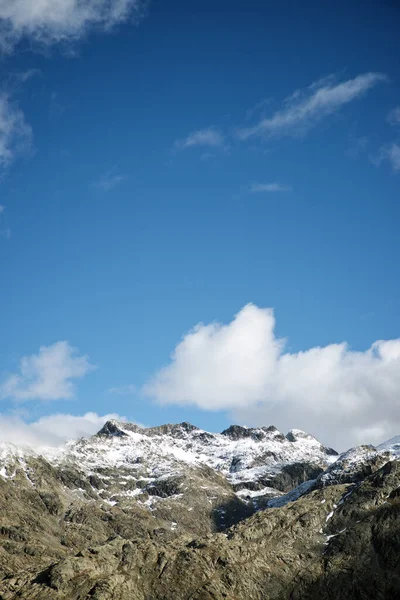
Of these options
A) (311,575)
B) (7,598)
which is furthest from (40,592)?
(311,575)

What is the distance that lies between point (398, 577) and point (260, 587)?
152 ft

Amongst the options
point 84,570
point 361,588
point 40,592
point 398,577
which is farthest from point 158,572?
point 398,577

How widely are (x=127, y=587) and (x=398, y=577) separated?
3544 inches

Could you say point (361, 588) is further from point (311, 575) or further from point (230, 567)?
point (230, 567)

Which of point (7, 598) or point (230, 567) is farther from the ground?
point (230, 567)

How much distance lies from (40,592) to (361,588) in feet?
342

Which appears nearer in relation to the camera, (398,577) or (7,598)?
(7,598)

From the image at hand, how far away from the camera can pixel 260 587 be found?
193 meters

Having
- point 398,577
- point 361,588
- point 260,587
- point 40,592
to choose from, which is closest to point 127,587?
point 40,592

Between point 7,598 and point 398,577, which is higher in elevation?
point 398,577

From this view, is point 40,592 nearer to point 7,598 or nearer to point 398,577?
point 7,598

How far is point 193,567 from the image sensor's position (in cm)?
19475

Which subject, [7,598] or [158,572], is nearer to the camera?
[7,598]

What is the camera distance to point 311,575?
19925cm
